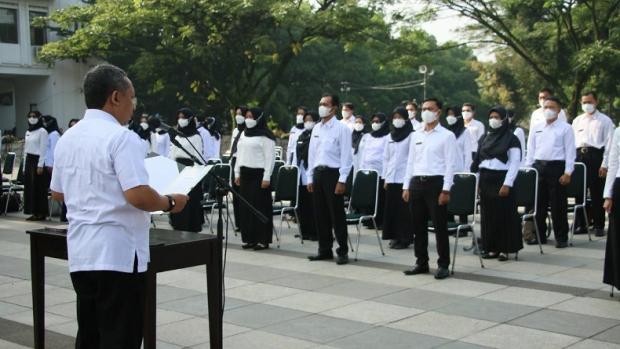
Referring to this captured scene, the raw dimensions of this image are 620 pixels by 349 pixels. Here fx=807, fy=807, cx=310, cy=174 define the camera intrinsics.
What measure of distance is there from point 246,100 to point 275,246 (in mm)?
16921

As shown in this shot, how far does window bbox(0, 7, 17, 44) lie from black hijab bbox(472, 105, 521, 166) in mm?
33928

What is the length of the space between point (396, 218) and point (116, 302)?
698 cm

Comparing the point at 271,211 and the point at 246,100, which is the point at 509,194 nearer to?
the point at 271,211

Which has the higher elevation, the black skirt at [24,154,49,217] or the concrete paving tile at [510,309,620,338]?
the black skirt at [24,154,49,217]

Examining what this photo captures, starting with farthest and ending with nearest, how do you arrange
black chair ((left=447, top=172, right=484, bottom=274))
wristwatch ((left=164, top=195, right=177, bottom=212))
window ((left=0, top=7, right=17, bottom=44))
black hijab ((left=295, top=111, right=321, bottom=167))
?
1. window ((left=0, top=7, right=17, bottom=44))
2. black hijab ((left=295, top=111, right=321, bottom=167))
3. black chair ((left=447, top=172, right=484, bottom=274))
4. wristwatch ((left=164, top=195, right=177, bottom=212))

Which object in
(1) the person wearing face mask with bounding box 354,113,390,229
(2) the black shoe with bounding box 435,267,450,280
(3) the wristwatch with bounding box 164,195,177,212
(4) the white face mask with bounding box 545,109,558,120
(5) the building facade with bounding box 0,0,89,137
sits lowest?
(2) the black shoe with bounding box 435,267,450,280

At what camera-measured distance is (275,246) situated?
425 inches

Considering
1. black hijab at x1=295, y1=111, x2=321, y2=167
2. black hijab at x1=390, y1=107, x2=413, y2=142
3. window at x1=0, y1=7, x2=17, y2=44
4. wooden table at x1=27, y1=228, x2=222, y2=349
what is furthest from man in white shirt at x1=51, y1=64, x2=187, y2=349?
window at x1=0, y1=7, x2=17, y2=44

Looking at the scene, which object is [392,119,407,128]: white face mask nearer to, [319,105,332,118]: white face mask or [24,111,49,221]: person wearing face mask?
[319,105,332,118]: white face mask

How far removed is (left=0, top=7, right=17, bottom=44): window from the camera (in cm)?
3825

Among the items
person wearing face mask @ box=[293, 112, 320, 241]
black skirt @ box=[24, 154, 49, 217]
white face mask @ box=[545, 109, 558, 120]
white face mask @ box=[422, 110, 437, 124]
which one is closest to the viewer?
white face mask @ box=[422, 110, 437, 124]

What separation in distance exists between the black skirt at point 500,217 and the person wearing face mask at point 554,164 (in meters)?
1.19

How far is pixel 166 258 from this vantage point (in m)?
4.77

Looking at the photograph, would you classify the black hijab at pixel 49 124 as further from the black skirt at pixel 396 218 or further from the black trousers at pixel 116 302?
the black trousers at pixel 116 302
